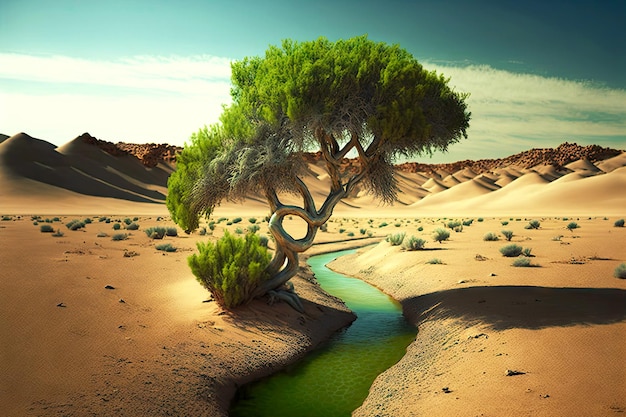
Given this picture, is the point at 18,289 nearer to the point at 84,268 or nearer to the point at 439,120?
the point at 84,268

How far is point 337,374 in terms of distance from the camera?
986 cm

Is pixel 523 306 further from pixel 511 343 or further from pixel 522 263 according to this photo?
pixel 522 263

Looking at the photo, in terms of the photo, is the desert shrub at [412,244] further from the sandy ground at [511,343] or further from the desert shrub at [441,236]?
the sandy ground at [511,343]

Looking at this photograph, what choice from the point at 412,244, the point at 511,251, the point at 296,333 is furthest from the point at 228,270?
the point at 511,251

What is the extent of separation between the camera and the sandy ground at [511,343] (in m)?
6.92

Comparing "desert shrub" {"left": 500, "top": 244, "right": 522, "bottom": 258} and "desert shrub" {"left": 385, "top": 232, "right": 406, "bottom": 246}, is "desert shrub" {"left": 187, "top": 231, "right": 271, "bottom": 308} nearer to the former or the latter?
"desert shrub" {"left": 500, "top": 244, "right": 522, "bottom": 258}

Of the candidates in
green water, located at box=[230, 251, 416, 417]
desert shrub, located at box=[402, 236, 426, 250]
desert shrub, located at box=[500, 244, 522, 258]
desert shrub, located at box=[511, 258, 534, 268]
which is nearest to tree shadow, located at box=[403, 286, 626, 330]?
green water, located at box=[230, 251, 416, 417]

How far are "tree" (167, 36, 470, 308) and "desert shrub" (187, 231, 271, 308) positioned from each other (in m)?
0.65

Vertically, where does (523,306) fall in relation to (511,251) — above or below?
below

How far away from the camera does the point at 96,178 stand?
9719cm

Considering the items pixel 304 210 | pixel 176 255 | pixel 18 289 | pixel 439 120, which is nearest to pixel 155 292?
pixel 18 289

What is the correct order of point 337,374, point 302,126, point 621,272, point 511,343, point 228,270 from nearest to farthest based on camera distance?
point 511,343, point 337,374, point 228,270, point 302,126, point 621,272

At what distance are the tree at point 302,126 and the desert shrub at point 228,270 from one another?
25.7 inches

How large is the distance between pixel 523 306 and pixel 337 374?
18.2 ft
